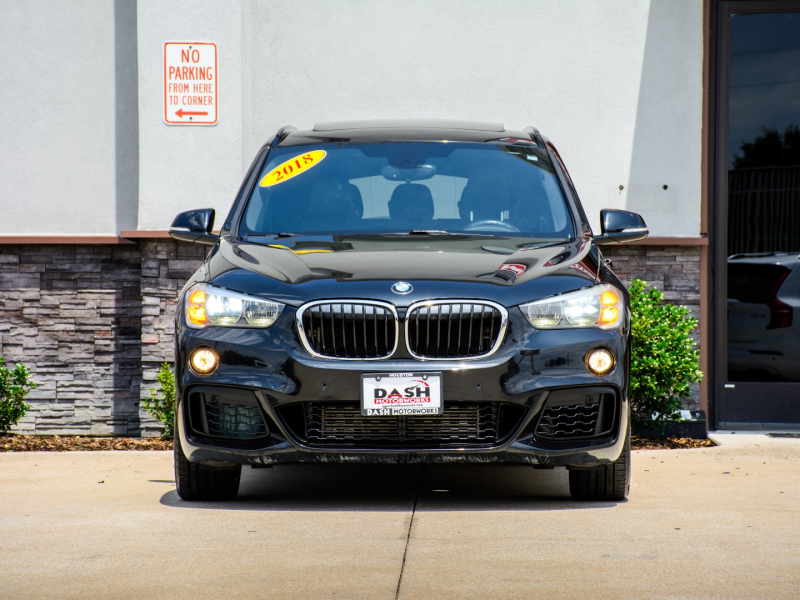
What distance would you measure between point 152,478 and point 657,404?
3.53 metres

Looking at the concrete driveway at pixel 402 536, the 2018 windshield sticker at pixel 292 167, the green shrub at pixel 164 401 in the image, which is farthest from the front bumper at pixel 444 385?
the green shrub at pixel 164 401

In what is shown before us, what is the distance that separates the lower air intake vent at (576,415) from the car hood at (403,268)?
0.45 meters

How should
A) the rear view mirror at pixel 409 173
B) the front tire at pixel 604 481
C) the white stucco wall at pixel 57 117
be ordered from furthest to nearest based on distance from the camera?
the white stucco wall at pixel 57 117, the rear view mirror at pixel 409 173, the front tire at pixel 604 481

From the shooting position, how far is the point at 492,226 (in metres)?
5.49

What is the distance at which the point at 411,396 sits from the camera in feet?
14.6

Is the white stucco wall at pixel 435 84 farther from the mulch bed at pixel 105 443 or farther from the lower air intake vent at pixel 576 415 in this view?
the lower air intake vent at pixel 576 415

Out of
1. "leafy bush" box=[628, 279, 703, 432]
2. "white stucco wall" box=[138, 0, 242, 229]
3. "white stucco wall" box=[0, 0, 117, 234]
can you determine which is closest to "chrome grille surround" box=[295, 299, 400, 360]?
"leafy bush" box=[628, 279, 703, 432]

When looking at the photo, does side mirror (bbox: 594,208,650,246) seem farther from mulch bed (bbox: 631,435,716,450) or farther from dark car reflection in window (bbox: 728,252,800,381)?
dark car reflection in window (bbox: 728,252,800,381)

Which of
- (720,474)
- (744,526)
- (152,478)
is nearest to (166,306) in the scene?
(152,478)

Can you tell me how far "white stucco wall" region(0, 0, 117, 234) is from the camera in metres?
8.49

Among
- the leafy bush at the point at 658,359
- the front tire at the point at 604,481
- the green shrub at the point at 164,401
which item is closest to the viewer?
the front tire at the point at 604,481

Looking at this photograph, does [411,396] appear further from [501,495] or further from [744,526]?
[744,526]

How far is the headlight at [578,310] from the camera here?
15.0ft

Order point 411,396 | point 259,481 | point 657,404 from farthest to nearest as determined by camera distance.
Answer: point 657,404 → point 259,481 → point 411,396
